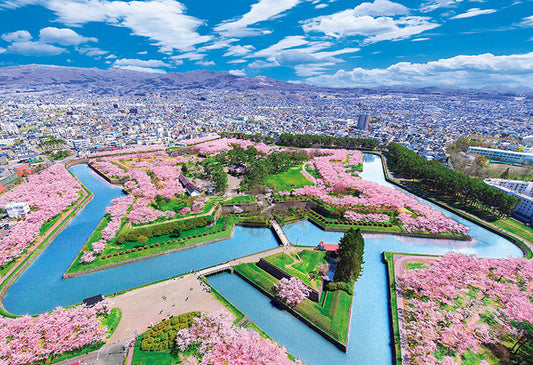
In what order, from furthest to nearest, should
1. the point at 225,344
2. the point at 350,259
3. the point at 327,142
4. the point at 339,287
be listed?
the point at 327,142, the point at 350,259, the point at 339,287, the point at 225,344

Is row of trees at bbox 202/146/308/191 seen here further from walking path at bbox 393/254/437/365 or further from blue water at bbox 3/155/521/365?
walking path at bbox 393/254/437/365

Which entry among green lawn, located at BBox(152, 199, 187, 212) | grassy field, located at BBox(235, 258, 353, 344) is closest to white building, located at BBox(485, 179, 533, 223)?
grassy field, located at BBox(235, 258, 353, 344)

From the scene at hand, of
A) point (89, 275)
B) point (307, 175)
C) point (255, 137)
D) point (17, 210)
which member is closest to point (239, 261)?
point (89, 275)

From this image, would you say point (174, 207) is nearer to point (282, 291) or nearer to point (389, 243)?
point (282, 291)

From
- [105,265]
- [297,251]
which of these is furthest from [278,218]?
[105,265]

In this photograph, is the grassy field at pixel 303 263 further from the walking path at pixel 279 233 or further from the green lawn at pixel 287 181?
the green lawn at pixel 287 181

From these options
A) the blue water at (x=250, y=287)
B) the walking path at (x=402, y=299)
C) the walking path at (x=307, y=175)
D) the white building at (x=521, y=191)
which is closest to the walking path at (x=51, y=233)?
the blue water at (x=250, y=287)

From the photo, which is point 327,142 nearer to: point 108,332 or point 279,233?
point 279,233
